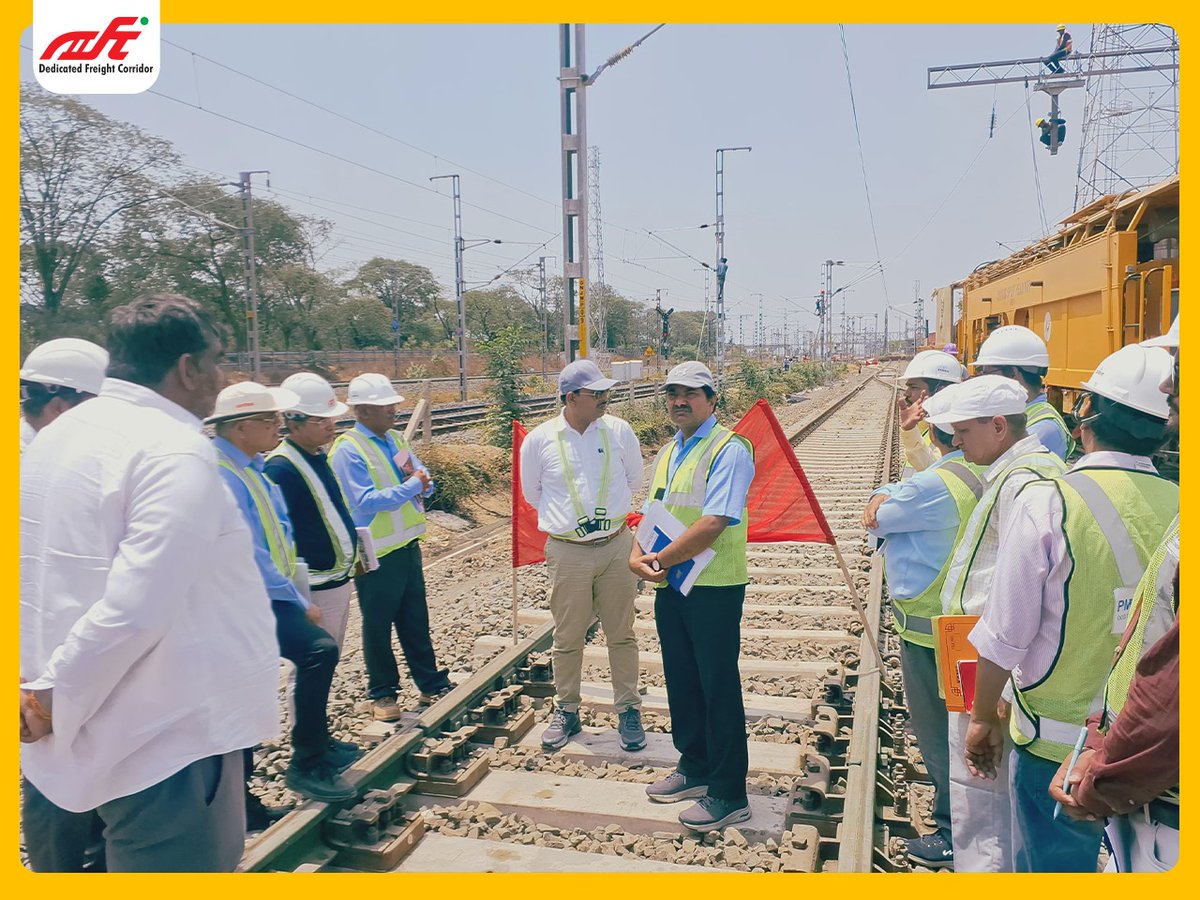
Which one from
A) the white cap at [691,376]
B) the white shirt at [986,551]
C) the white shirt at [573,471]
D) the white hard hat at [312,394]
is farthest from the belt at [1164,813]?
the white hard hat at [312,394]

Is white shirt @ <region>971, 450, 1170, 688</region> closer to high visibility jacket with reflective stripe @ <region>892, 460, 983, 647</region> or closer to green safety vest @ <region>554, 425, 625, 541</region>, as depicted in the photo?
high visibility jacket with reflective stripe @ <region>892, 460, 983, 647</region>

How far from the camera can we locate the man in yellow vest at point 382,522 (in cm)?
514

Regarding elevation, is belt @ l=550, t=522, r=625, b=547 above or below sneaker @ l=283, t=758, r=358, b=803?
above

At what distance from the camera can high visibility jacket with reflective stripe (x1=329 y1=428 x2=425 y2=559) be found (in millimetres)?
5168

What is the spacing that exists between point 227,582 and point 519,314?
72042 mm

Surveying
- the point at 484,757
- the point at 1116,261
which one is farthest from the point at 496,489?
the point at 484,757

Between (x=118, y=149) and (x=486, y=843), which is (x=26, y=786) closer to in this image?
(x=486, y=843)

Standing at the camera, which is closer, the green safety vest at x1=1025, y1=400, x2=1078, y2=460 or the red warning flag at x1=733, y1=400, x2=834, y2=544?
the green safety vest at x1=1025, y1=400, x2=1078, y2=460

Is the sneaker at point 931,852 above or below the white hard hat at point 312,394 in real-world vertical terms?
below

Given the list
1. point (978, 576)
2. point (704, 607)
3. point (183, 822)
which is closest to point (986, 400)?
point (978, 576)

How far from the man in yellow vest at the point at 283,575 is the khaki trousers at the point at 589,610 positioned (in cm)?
129

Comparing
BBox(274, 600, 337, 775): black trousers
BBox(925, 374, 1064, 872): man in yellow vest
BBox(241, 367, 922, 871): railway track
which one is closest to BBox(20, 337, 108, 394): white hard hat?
BBox(274, 600, 337, 775): black trousers

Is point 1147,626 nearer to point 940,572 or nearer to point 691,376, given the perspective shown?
point 940,572

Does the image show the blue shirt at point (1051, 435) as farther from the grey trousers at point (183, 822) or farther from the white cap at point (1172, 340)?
the grey trousers at point (183, 822)
